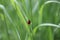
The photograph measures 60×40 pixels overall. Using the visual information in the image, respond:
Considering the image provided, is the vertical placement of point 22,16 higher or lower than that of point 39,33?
higher

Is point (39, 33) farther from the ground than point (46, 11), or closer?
closer

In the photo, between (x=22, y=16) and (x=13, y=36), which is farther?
(x=13, y=36)

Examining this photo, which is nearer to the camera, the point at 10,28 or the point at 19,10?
the point at 19,10

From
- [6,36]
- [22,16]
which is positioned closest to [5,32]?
[6,36]

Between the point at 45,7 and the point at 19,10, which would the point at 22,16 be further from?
the point at 45,7

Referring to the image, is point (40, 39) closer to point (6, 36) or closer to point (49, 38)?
point (49, 38)
